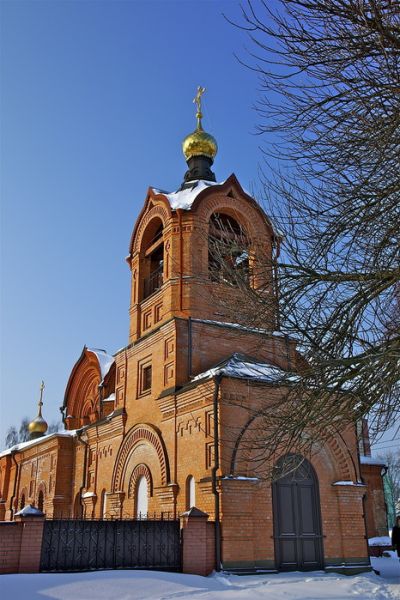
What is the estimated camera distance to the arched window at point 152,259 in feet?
49.4

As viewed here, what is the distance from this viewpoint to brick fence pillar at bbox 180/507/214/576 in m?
9.36

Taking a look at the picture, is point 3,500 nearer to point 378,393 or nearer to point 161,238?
point 161,238

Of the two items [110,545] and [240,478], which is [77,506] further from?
[240,478]

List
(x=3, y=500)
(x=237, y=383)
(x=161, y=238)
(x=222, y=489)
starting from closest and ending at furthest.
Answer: (x=222, y=489) < (x=237, y=383) < (x=161, y=238) < (x=3, y=500)

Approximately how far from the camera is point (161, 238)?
48.0ft

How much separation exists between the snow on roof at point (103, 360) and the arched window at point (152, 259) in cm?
476

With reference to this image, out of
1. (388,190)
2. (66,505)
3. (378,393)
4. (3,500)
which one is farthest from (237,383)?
(3,500)

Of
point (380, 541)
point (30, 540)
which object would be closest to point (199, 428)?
point (30, 540)

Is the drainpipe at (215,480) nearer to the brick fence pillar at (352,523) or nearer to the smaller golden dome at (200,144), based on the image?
the brick fence pillar at (352,523)

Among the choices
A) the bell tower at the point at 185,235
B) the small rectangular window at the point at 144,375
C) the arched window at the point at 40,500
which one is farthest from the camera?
the arched window at the point at 40,500

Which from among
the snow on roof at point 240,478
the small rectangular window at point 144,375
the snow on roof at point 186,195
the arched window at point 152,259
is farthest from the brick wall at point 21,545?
the snow on roof at point 186,195

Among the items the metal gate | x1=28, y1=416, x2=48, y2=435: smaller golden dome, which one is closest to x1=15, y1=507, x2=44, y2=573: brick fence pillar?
the metal gate

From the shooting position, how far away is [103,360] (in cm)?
1939

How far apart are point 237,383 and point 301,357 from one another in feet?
16.4
